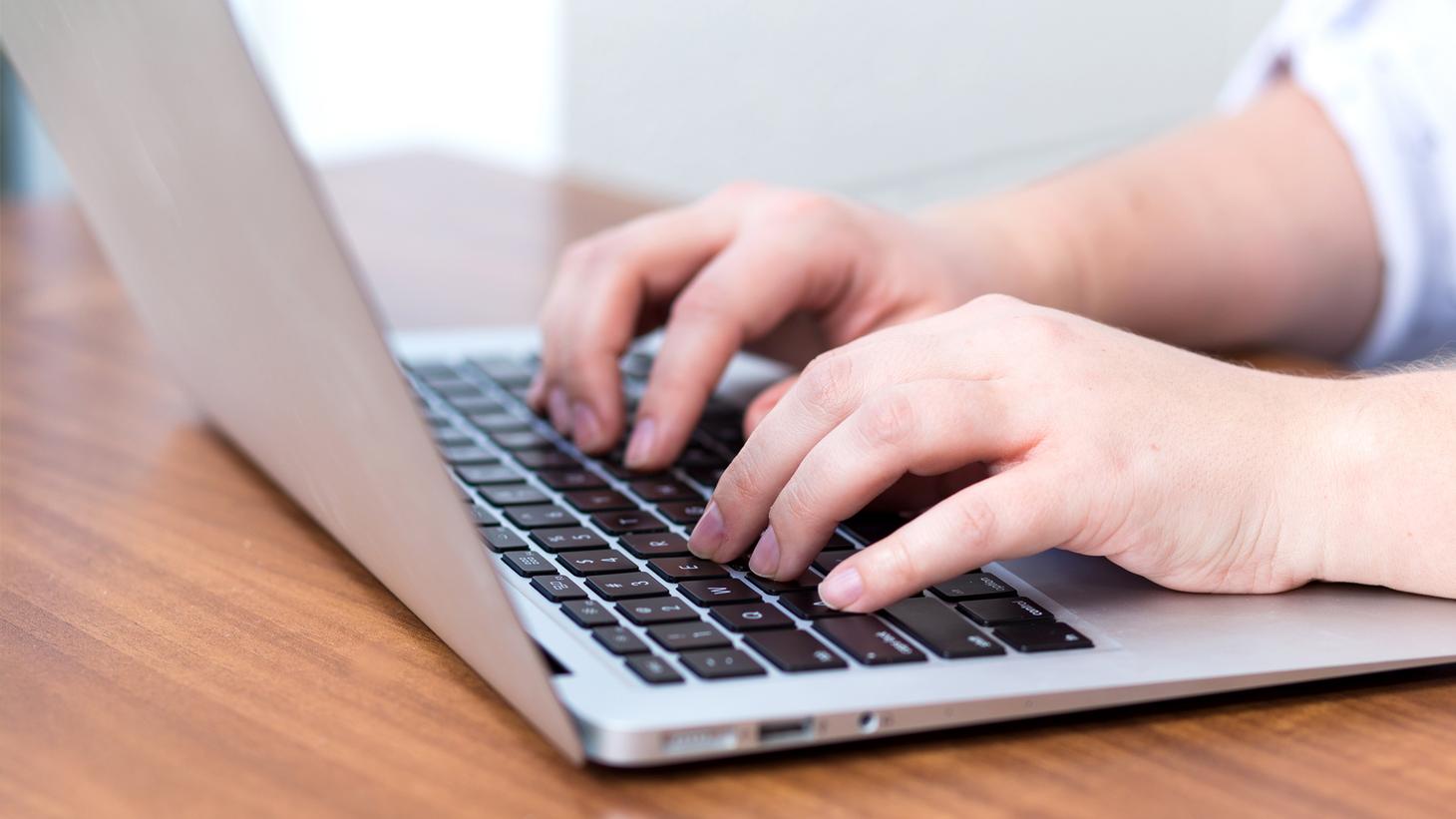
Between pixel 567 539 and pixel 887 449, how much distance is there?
118 millimetres

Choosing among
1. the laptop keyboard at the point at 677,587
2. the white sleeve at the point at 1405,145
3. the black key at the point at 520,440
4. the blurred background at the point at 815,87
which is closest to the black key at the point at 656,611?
the laptop keyboard at the point at 677,587

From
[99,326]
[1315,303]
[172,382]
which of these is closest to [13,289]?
[99,326]

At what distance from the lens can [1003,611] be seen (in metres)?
0.44

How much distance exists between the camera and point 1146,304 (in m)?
0.81

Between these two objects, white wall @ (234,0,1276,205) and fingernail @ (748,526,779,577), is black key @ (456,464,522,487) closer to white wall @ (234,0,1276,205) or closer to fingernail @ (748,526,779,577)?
fingernail @ (748,526,779,577)

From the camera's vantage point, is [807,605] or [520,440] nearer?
[807,605]

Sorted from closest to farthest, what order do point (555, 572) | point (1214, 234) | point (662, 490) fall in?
1. point (555, 572)
2. point (662, 490)
3. point (1214, 234)

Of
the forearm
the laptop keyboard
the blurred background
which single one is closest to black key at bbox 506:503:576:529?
the laptop keyboard

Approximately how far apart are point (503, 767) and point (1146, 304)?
0.54 meters

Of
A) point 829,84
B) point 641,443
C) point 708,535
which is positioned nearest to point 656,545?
point 708,535

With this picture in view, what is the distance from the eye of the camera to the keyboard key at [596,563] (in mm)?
463

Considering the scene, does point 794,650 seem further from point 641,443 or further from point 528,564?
point 641,443

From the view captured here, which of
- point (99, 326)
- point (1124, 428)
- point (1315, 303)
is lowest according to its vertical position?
point (1315, 303)

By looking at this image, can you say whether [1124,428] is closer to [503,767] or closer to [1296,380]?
[1296,380]
